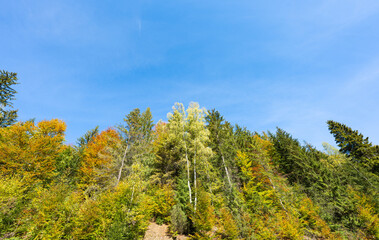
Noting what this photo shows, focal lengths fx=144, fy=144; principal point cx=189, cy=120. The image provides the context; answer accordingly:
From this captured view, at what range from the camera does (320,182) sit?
23.6m

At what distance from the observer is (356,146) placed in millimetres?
27812

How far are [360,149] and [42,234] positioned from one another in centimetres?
4549

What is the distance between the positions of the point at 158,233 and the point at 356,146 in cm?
3827

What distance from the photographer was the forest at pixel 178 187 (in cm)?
1185

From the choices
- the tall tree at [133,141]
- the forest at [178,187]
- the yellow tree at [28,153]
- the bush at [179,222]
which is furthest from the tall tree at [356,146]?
the yellow tree at [28,153]

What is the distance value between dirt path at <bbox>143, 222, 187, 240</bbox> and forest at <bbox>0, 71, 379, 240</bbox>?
2.27 ft

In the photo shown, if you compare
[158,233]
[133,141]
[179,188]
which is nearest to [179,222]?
[158,233]

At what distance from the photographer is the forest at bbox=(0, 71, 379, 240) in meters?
11.9

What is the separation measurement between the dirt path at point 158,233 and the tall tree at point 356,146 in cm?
3506

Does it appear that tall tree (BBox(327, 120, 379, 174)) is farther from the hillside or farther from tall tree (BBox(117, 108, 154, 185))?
tall tree (BBox(117, 108, 154, 185))

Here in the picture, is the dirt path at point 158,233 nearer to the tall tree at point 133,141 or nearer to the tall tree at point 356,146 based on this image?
the tall tree at point 133,141

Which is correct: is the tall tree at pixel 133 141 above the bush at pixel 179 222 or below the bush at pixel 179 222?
above

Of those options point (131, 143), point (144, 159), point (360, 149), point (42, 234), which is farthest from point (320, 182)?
point (42, 234)

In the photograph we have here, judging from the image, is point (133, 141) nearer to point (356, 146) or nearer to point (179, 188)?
point (179, 188)
